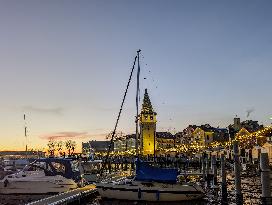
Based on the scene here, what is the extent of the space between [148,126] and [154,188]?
144 metres

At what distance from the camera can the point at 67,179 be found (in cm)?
3312

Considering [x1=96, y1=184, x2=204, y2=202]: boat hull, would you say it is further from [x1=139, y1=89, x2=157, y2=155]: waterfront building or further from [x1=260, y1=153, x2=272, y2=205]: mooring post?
[x1=139, y1=89, x2=157, y2=155]: waterfront building

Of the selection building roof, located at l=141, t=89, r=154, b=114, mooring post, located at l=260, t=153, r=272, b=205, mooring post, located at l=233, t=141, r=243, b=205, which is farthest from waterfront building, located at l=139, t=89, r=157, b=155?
mooring post, located at l=260, t=153, r=272, b=205

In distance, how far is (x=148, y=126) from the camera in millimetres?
170250

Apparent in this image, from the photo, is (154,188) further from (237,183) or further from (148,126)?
(148,126)

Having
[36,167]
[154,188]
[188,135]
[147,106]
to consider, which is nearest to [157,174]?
[154,188]

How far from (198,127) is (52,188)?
411ft

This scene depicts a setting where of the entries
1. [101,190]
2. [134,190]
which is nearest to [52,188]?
[101,190]

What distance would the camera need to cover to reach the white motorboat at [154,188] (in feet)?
85.3

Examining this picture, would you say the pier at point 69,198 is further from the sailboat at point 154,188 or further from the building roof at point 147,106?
the building roof at point 147,106

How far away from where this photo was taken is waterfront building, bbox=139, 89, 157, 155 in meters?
167

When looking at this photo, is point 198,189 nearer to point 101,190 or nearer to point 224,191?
point 224,191

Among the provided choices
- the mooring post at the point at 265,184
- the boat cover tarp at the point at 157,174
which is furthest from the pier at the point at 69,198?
the mooring post at the point at 265,184

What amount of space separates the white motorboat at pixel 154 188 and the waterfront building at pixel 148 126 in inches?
5364
